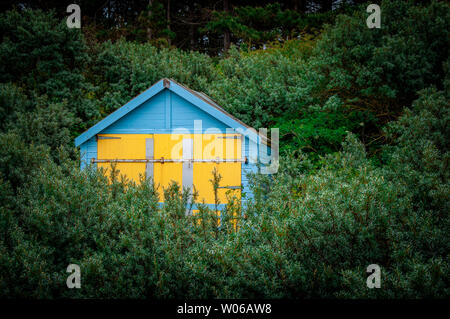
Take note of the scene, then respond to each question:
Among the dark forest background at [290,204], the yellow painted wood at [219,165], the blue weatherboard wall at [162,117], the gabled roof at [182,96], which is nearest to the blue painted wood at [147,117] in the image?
the blue weatherboard wall at [162,117]

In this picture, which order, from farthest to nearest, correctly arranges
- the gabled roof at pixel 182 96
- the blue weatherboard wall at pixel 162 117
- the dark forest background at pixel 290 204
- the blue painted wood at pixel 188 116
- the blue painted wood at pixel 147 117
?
1. the blue painted wood at pixel 147 117
2. the blue painted wood at pixel 188 116
3. the blue weatherboard wall at pixel 162 117
4. the gabled roof at pixel 182 96
5. the dark forest background at pixel 290 204

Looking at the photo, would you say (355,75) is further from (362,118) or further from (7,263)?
(7,263)

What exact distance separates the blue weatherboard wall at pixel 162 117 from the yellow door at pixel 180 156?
196 millimetres

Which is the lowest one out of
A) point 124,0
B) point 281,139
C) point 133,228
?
point 133,228

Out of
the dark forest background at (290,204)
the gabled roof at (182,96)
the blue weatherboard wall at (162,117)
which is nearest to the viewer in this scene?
the dark forest background at (290,204)

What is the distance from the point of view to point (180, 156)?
34.3ft

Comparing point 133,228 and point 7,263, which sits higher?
point 133,228

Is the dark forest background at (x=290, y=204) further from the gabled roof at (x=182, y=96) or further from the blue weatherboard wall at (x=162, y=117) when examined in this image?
the gabled roof at (x=182, y=96)

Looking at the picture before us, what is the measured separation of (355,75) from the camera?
12.0 meters

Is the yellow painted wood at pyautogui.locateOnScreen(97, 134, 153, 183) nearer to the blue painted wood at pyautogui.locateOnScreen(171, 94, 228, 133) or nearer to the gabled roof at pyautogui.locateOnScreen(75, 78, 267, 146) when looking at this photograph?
the gabled roof at pyautogui.locateOnScreen(75, 78, 267, 146)

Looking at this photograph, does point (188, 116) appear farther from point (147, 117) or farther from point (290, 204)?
point (290, 204)

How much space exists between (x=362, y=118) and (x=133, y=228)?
11158 mm

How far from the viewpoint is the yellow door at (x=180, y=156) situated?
33.7 feet
